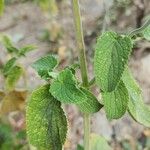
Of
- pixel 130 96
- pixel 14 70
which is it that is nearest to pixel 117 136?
pixel 14 70

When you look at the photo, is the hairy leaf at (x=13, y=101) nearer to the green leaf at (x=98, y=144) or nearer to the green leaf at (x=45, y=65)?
the green leaf at (x=98, y=144)

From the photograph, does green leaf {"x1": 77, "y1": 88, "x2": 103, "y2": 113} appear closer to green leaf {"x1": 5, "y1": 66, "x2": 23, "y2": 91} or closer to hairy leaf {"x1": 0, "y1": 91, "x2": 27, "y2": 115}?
green leaf {"x1": 5, "y1": 66, "x2": 23, "y2": 91}

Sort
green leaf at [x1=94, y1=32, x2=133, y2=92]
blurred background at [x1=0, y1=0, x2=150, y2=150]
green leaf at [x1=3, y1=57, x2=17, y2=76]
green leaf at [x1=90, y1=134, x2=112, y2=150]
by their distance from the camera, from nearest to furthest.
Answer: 1. green leaf at [x1=94, y1=32, x2=133, y2=92]
2. green leaf at [x1=3, y1=57, x2=17, y2=76]
3. green leaf at [x1=90, y1=134, x2=112, y2=150]
4. blurred background at [x1=0, y1=0, x2=150, y2=150]

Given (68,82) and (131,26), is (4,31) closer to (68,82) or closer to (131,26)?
(131,26)

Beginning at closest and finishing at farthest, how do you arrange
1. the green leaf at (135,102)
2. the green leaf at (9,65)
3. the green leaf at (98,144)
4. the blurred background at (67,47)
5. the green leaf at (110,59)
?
the green leaf at (110,59) < the green leaf at (135,102) < the green leaf at (9,65) < the green leaf at (98,144) < the blurred background at (67,47)

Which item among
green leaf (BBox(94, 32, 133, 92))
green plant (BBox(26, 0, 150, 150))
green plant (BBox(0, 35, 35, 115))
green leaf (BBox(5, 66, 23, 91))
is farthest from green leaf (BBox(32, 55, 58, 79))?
green leaf (BBox(5, 66, 23, 91))

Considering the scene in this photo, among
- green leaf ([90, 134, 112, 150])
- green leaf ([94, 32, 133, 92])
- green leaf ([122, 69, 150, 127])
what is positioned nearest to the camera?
green leaf ([94, 32, 133, 92])

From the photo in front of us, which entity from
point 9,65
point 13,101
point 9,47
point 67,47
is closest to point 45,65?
point 9,65

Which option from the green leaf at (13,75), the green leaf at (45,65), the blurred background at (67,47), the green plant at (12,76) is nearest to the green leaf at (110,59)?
the green leaf at (45,65)
